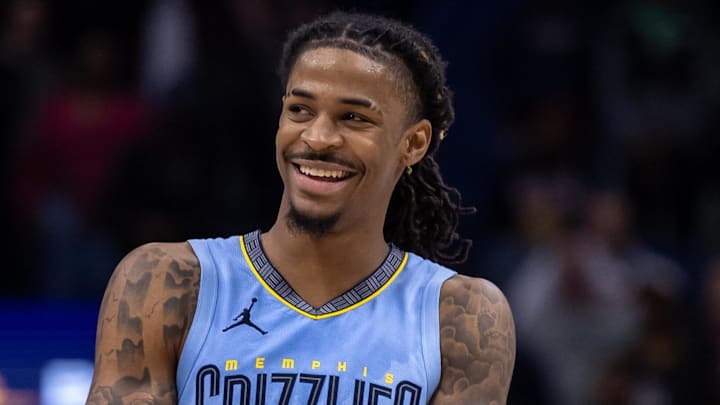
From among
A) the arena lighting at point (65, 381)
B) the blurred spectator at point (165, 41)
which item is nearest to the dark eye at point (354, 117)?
the arena lighting at point (65, 381)

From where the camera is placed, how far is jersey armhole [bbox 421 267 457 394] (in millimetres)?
3498

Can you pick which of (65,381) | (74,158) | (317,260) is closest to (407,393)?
(317,260)

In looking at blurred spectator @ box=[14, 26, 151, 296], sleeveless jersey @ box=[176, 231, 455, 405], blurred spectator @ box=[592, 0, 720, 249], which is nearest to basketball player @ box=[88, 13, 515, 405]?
sleeveless jersey @ box=[176, 231, 455, 405]

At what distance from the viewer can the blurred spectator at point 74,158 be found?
25.0ft

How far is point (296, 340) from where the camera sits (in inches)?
136

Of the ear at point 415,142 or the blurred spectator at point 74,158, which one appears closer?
the ear at point 415,142

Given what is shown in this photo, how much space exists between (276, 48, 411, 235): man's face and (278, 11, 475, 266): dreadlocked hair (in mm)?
58

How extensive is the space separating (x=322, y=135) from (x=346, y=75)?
18 cm

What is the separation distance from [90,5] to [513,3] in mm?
2889

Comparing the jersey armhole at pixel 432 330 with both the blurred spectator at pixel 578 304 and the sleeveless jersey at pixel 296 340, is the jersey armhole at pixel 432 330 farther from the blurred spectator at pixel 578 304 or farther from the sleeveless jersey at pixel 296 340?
the blurred spectator at pixel 578 304

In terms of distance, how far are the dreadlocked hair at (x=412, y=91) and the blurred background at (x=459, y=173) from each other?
305 cm

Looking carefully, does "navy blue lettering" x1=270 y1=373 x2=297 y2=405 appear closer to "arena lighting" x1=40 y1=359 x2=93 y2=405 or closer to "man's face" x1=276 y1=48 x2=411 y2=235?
"man's face" x1=276 y1=48 x2=411 y2=235

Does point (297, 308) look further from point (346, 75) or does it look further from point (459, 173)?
point (459, 173)

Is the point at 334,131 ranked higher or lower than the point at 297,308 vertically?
higher
